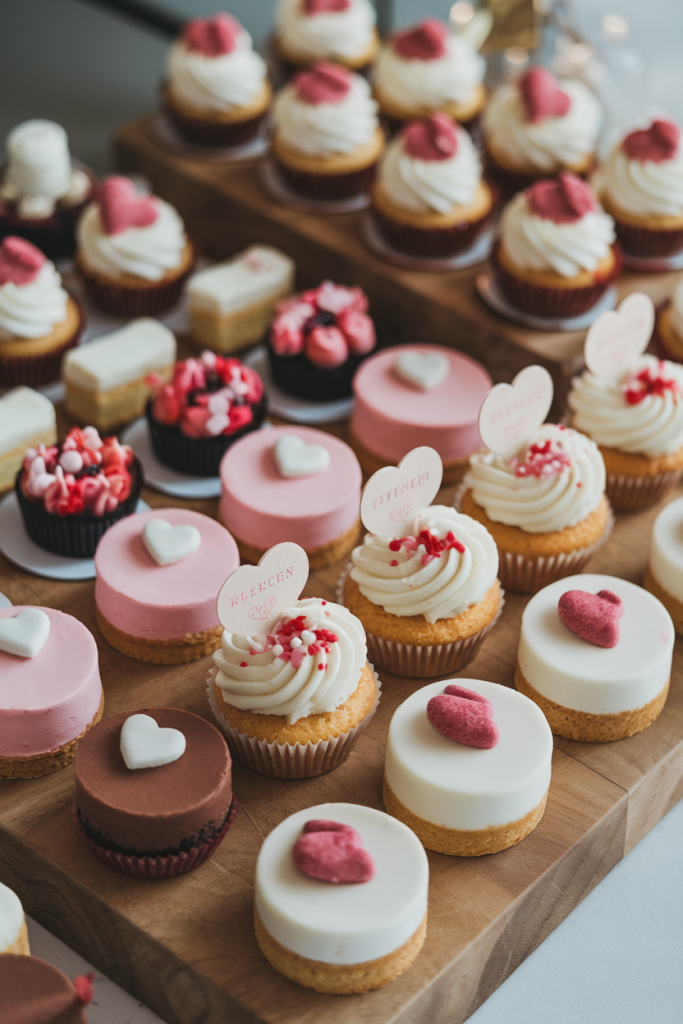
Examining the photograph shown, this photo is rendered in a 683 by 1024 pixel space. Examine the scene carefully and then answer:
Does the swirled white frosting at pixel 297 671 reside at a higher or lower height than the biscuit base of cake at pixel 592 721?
higher

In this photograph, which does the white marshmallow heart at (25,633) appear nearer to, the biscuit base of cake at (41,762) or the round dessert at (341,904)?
the biscuit base of cake at (41,762)

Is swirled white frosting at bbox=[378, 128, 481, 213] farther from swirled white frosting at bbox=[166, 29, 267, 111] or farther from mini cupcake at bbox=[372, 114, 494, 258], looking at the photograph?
swirled white frosting at bbox=[166, 29, 267, 111]

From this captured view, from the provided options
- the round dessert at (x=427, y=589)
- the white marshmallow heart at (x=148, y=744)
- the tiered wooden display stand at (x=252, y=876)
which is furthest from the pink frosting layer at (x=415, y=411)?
the white marshmallow heart at (x=148, y=744)

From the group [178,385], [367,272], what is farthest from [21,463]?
[367,272]

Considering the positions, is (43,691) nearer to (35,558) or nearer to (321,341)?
(35,558)

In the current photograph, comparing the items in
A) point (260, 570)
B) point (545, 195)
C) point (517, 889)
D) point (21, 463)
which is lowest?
point (21, 463)

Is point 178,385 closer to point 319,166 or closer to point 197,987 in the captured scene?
point 319,166

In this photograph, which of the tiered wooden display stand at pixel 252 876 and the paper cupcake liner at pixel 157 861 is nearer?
the tiered wooden display stand at pixel 252 876
